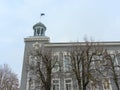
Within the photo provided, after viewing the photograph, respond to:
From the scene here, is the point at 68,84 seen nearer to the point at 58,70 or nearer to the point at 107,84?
the point at 58,70

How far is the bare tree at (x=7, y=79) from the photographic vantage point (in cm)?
3524

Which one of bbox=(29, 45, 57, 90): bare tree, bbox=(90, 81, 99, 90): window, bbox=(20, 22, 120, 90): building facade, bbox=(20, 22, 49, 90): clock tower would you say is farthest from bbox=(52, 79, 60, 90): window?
bbox=(90, 81, 99, 90): window

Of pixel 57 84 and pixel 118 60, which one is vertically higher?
pixel 118 60

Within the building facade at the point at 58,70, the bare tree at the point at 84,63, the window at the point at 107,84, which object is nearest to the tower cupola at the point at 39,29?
the building facade at the point at 58,70

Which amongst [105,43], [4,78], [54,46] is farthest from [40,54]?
[4,78]

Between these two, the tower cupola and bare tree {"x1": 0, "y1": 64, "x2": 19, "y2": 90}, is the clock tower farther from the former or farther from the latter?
bare tree {"x1": 0, "y1": 64, "x2": 19, "y2": 90}

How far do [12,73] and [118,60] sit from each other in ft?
73.2

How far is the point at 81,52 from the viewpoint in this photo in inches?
976

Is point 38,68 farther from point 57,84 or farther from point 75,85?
point 75,85

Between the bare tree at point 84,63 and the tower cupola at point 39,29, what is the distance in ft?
33.3

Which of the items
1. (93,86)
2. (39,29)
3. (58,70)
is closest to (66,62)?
(58,70)

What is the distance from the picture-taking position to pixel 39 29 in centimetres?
3459

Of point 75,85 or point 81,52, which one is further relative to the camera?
point 75,85

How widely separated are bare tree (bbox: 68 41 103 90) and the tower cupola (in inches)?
399
